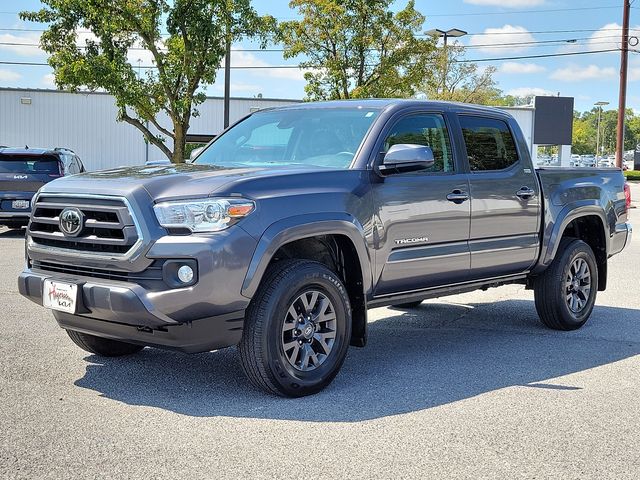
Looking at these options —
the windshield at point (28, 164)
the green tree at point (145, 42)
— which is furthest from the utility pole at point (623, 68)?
the windshield at point (28, 164)

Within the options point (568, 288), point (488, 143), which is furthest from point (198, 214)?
point (568, 288)

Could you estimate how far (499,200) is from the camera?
645 cm

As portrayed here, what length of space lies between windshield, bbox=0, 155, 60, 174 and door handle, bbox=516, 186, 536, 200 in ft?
37.2

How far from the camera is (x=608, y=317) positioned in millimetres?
8117

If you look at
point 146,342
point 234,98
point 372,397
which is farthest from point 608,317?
point 234,98

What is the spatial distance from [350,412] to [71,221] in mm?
2022

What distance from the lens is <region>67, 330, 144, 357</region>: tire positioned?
5.77 metres

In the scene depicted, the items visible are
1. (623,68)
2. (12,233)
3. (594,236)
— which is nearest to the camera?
(594,236)

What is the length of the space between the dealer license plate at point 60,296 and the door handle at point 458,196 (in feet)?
9.02

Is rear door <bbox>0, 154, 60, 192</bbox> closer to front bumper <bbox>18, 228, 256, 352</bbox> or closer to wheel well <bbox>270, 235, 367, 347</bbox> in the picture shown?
wheel well <bbox>270, 235, 367, 347</bbox>

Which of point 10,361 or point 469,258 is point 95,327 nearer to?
point 10,361

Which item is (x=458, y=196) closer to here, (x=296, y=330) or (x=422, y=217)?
(x=422, y=217)

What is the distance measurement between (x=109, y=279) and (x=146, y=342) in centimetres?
43

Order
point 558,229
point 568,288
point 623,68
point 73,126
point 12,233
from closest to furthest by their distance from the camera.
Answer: point 558,229 < point 568,288 < point 12,233 < point 623,68 < point 73,126
